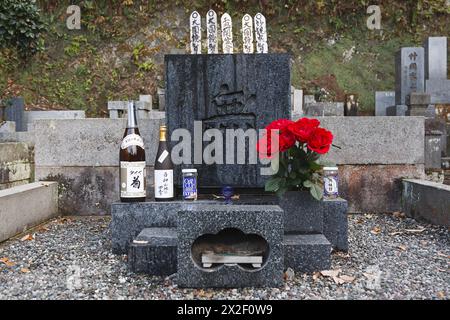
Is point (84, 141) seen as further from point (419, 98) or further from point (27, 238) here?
point (419, 98)

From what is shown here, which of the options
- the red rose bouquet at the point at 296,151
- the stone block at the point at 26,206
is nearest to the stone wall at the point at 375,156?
the red rose bouquet at the point at 296,151

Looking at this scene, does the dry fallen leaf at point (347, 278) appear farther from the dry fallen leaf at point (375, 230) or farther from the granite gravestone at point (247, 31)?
the granite gravestone at point (247, 31)

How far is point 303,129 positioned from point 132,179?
1.35 m

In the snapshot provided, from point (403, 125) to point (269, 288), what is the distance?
2.83 m

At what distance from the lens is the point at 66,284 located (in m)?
2.36

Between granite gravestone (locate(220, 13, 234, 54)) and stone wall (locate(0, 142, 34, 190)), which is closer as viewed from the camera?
granite gravestone (locate(220, 13, 234, 54))

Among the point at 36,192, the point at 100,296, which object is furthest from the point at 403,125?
the point at 36,192

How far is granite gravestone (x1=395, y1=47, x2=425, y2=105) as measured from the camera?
9633 mm

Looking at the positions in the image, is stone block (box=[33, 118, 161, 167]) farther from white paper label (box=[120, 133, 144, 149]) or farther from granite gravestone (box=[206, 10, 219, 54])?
white paper label (box=[120, 133, 144, 149])

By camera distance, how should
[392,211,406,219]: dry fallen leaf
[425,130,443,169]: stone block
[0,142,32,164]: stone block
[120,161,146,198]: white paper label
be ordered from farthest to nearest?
[425,130,443,169]: stone block < [0,142,32,164]: stone block < [392,211,406,219]: dry fallen leaf < [120,161,146,198]: white paper label

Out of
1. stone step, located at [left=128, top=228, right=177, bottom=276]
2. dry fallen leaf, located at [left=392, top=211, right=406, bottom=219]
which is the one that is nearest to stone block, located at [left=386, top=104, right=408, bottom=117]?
dry fallen leaf, located at [left=392, top=211, right=406, bottom=219]

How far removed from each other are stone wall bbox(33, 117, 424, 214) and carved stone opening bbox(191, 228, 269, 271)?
73.3 inches

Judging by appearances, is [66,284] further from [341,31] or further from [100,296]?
[341,31]

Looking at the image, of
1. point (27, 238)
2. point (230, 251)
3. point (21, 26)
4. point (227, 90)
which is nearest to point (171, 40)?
point (21, 26)
